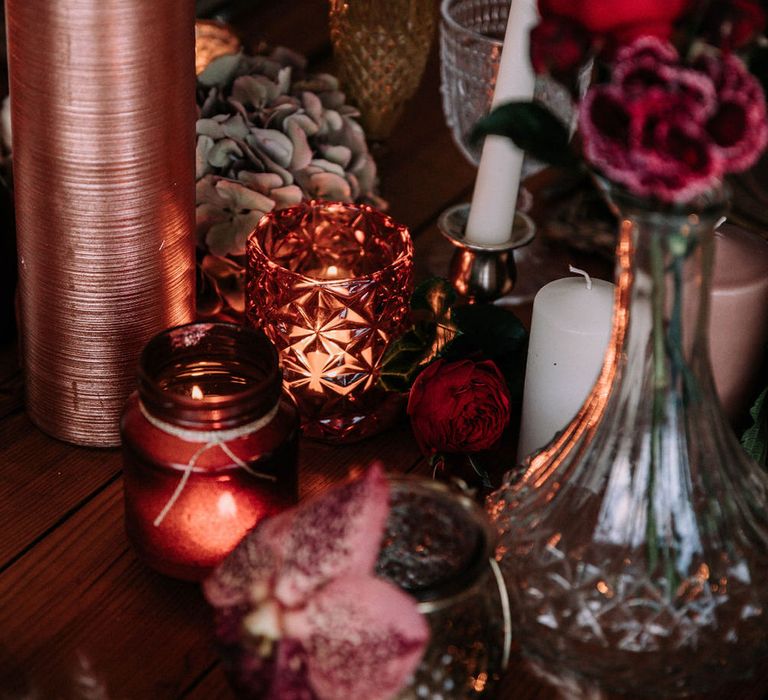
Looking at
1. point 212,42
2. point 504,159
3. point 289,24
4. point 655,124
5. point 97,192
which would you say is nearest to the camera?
point 655,124

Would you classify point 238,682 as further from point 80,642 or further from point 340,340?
point 340,340

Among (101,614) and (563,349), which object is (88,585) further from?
(563,349)

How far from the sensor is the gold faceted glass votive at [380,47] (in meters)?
0.91

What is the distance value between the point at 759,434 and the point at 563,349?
0.13m

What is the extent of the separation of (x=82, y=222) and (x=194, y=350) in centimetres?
10

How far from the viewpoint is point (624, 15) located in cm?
40

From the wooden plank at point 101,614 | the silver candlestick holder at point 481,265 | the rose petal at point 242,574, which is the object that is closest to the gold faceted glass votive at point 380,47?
the silver candlestick holder at point 481,265

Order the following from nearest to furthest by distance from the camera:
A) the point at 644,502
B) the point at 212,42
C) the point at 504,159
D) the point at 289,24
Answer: the point at 644,502 → the point at 504,159 → the point at 212,42 → the point at 289,24

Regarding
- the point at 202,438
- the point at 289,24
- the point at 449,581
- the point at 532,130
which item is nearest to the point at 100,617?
the point at 202,438

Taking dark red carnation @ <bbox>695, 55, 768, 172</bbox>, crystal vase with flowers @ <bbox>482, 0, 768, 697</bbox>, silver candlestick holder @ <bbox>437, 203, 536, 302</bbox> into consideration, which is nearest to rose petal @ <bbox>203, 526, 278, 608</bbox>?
crystal vase with flowers @ <bbox>482, 0, 768, 697</bbox>

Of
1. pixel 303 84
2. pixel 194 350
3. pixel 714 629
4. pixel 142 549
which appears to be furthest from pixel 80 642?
pixel 303 84

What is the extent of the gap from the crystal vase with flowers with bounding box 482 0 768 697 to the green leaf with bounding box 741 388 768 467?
10 cm

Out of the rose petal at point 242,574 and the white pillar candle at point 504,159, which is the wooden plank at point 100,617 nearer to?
the rose petal at point 242,574

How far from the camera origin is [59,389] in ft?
2.20
